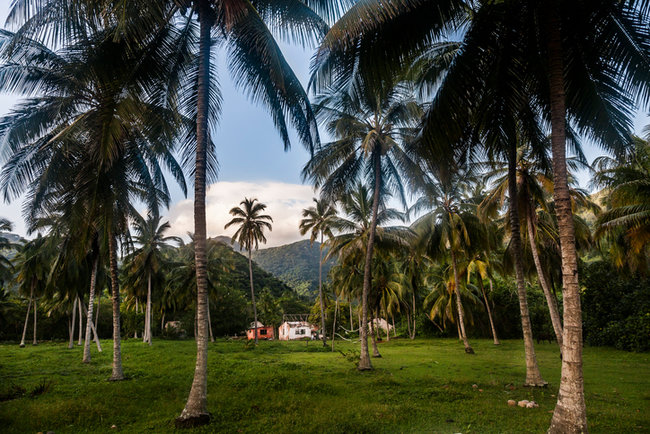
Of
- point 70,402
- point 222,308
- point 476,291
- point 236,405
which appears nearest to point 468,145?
point 236,405

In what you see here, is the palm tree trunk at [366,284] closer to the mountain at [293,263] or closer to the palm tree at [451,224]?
the palm tree at [451,224]

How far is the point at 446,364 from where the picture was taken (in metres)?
15.9

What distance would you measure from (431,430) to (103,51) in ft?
32.2

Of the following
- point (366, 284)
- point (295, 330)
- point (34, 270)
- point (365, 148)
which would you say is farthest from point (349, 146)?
point (295, 330)

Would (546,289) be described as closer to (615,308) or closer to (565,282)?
(565,282)

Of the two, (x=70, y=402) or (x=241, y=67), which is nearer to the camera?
(x=70, y=402)

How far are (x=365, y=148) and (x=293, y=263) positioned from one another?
115 metres

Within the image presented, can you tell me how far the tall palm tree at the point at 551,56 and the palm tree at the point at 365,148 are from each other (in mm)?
8086

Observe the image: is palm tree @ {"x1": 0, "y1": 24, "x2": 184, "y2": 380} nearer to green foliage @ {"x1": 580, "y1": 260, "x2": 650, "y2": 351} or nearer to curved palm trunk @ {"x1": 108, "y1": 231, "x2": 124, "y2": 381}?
curved palm trunk @ {"x1": 108, "y1": 231, "x2": 124, "y2": 381}

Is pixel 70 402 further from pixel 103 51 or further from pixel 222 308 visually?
pixel 222 308

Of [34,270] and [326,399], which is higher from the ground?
Result: [34,270]

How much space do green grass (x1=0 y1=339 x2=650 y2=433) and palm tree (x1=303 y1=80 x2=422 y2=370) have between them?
4.49m

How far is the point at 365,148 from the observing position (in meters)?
15.1

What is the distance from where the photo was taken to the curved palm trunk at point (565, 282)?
493 centimetres
